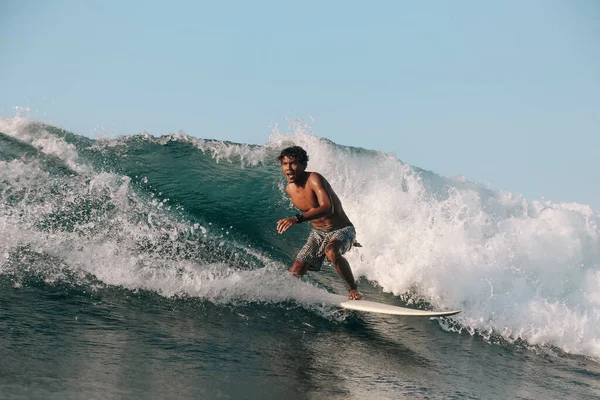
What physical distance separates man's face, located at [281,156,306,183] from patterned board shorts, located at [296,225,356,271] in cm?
70

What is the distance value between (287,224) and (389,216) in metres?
4.92

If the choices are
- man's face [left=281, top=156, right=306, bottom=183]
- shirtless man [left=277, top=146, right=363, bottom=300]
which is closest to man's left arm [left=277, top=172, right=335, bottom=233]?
shirtless man [left=277, top=146, right=363, bottom=300]

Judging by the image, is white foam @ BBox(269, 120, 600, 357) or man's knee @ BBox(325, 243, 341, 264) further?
white foam @ BBox(269, 120, 600, 357)

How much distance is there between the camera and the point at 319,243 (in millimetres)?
6344

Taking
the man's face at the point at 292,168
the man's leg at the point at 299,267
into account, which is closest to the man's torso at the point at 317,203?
the man's face at the point at 292,168

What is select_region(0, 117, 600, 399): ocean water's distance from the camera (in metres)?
3.92

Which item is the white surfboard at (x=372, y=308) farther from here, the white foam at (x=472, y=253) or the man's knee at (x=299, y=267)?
the white foam at (x=472, y=253)

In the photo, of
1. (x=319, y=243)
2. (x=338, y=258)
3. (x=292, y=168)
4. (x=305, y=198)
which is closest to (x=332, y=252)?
(x=338, y=258)

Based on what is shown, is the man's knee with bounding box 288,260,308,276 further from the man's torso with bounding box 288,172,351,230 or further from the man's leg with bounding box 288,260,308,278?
the man's torso with bounding box 288,172,351,230

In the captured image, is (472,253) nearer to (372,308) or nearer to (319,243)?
(372,308)

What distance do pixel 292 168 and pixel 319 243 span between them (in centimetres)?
94

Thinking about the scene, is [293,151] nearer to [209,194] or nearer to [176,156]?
[209,194]

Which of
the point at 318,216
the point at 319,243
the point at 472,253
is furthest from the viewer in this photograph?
the point at 472,253

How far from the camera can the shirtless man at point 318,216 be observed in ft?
19.4
